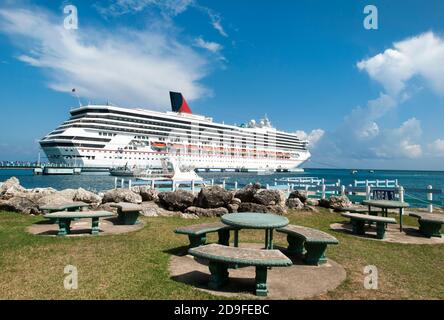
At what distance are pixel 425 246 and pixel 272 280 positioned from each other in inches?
200

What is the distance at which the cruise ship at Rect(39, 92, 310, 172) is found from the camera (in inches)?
2275

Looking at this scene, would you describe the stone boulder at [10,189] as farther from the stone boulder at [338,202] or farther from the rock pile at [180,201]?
the stone boulder at [338,202]

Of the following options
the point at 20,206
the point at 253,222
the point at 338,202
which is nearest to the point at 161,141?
the point at 20,206

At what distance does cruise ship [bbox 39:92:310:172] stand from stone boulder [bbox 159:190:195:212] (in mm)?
30754

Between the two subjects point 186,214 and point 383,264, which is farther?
point 186,214

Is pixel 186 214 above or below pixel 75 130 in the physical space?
below

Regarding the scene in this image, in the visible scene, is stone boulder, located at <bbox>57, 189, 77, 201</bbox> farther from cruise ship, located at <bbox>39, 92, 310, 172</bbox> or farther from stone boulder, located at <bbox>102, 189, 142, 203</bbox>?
cruise ship, located at <bbox>39, 92, 310, 172</bbox>

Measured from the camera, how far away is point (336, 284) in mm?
4773

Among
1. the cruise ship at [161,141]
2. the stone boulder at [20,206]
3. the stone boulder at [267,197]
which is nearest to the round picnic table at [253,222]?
the stone boulder at [267,197]

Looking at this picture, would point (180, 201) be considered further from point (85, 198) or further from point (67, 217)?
point (67, 217)

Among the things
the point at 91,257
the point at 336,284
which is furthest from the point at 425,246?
the point at 91,257

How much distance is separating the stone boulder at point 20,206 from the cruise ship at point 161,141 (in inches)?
1231

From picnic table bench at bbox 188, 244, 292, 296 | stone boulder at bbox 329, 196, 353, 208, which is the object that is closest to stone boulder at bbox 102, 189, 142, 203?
picnic table bench at bbox 188, 244, 292, 296
